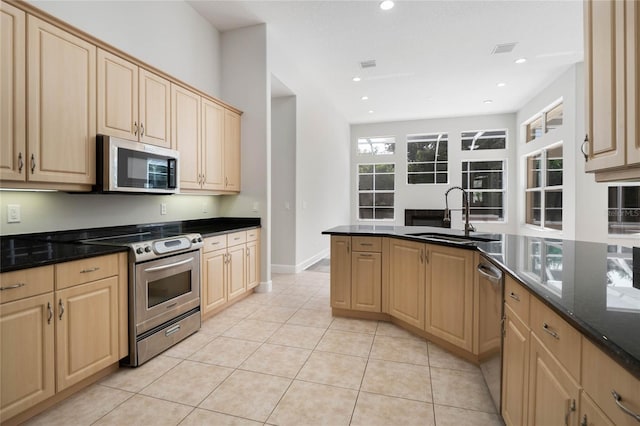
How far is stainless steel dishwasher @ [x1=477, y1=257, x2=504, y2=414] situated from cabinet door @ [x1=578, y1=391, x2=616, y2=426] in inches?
32.4

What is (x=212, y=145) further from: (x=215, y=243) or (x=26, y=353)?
(x=26, y=353)

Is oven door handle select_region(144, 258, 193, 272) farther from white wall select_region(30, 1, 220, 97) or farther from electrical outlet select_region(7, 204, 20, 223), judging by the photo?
white wall select_region(30, 1, 220, 97)

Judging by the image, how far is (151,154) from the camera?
2.85 m

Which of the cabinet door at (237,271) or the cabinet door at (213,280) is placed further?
the cabinet door at (237,271)

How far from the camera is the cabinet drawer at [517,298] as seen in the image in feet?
4.46

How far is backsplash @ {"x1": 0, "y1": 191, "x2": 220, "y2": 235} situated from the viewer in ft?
7.31

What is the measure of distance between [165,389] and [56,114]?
1958 millimetres

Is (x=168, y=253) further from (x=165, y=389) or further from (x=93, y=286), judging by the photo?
(x=165, y=389)

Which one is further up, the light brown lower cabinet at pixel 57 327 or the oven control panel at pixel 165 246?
the oven control panel at pixel 165 246

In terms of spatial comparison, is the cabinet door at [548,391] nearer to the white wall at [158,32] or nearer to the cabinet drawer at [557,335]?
the cabinet drawer at [557,335]

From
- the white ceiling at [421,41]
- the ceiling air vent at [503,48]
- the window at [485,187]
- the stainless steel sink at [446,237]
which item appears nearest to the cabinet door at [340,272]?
the stainless steel sink at [446,237]

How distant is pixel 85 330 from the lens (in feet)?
6.48

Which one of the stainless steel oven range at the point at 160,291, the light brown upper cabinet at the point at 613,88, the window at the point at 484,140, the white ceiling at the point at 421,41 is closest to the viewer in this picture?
the light brown upper cabinet at the point at 613,88

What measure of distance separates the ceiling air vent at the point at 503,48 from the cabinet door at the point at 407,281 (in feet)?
12.4
